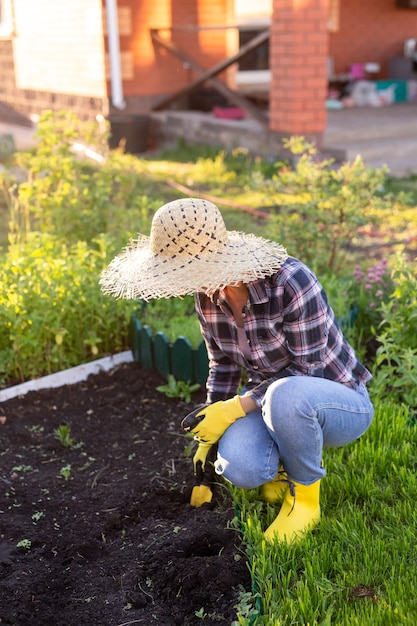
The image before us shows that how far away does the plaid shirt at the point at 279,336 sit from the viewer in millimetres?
2521

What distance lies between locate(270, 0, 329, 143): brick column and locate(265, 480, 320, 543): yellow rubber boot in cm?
644

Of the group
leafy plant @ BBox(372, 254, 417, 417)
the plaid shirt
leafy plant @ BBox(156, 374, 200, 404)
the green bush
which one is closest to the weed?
the plaid shirt

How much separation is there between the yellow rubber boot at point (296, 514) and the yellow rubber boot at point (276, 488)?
0.17 metres

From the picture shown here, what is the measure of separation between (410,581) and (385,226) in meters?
4.62

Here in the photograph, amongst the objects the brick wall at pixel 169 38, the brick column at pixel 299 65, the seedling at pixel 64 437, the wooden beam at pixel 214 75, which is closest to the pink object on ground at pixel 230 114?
the wooden beam at pixel 214 75

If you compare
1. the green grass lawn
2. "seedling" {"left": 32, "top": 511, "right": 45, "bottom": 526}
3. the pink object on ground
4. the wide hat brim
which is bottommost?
"seedling" {"left": 32, "top": 511, "right": 45, "bottom": 526}

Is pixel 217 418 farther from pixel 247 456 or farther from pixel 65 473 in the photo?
pixel 65 473

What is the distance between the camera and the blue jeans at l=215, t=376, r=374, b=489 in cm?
250

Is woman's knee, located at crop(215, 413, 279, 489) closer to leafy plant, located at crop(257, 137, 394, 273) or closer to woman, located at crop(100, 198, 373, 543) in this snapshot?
woman, located at crop(100, 198, 373, 543)

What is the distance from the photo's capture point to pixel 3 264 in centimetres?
413

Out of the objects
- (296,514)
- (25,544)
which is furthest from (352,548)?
(25,544)

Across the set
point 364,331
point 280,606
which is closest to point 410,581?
point 280,606

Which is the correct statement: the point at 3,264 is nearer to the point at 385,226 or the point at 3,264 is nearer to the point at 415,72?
the point at 385,226

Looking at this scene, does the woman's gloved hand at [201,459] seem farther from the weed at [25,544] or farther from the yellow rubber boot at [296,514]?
the weed at [25,544]
